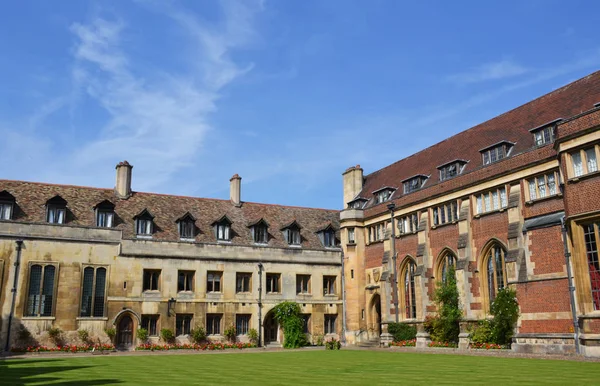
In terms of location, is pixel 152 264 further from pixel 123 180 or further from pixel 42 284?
pixel 123 180

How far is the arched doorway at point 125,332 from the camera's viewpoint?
34.2 m

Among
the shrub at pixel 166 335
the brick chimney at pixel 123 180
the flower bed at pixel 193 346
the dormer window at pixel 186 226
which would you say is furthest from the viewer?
the brick chimney at pixel 123 180

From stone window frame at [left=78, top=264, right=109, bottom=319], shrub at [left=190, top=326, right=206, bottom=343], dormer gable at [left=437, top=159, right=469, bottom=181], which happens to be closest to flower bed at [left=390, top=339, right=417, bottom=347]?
dormer gable at [left=437, top=159, right=469, bottom=181]

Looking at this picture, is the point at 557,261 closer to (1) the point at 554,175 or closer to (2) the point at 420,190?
(1) the point at 554,175

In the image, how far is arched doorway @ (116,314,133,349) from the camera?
112 ft

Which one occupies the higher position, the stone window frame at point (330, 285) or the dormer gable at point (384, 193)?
the dormer gable at point (384, 193)

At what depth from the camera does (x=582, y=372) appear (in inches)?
570

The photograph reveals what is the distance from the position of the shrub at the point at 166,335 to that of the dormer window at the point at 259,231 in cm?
887

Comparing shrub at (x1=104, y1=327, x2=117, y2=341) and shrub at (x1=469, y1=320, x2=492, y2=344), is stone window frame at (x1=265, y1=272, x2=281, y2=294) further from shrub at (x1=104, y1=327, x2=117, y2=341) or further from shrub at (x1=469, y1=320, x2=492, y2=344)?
shrub at (x1=469, y1=320, x2=492, y2=344)

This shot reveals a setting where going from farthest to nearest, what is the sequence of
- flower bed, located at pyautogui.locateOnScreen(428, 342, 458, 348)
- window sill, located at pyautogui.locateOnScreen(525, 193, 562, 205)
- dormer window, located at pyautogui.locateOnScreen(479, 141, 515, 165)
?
1. dormer window, located at pyautogui.locateOnScreen(479, 141, 515, 165)
2. flower bed, located at pyautogui.locateOnScreen(428, 342, 458, 348)
3. window sill, located at pyautogui.locateOnScreen(525, 193, 562, 205)

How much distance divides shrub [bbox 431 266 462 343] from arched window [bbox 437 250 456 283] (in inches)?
35.1

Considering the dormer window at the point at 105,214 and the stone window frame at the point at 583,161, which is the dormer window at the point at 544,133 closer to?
the stone window frame at the point at 583,161

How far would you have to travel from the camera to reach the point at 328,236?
42.9 meters

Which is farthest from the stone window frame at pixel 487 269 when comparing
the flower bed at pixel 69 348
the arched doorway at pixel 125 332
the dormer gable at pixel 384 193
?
the flower bed at pixel 69 348
